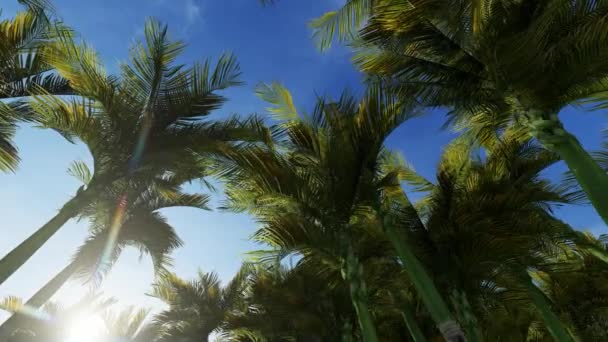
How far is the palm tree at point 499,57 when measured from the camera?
14.8 ft

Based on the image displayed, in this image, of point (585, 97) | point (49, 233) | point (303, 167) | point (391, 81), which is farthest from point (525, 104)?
point (49, 233)

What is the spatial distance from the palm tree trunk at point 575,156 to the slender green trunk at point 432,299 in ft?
7.00

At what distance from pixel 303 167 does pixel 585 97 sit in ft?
14.7

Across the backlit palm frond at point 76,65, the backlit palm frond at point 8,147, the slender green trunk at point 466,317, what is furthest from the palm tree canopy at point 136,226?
the slender green trunk at point 466,317

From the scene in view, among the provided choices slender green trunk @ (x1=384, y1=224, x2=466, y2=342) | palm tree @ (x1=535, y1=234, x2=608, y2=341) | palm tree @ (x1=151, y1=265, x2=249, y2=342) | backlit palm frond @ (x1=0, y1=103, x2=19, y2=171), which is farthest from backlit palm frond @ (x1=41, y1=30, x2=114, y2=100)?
palm tree @ (x1=535, y1=234, x2=608, y2=341)

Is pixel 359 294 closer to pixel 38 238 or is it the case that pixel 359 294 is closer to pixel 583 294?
pixel 38 238

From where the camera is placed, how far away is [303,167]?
6.63m

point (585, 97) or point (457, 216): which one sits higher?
point (585, 97)

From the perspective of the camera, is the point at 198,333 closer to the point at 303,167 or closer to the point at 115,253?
the point at 115,253

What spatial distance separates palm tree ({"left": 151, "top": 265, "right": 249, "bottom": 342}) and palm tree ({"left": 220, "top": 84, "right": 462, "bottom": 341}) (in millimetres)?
6728

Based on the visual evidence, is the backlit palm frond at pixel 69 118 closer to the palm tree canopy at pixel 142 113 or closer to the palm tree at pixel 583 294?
the palm tree canopy at pixel 142 113

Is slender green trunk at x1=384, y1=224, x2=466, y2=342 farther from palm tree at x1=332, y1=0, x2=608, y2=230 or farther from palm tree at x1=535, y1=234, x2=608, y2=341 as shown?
palm tree at x1=535, y1=234, x2=608, y2=341

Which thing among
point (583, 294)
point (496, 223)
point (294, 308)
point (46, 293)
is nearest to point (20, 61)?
point (46, 293)

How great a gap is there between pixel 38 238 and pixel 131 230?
4535 millimetres
